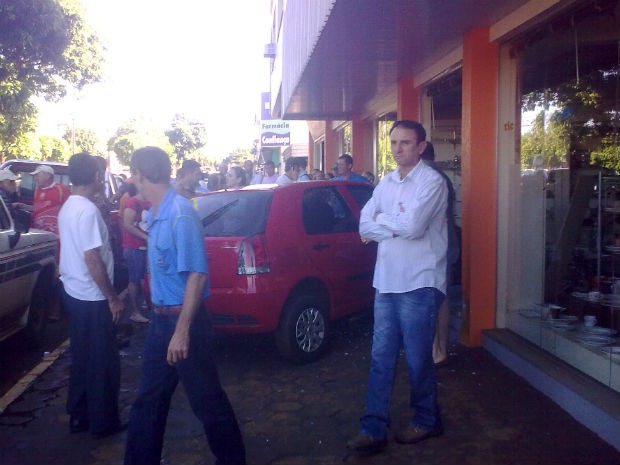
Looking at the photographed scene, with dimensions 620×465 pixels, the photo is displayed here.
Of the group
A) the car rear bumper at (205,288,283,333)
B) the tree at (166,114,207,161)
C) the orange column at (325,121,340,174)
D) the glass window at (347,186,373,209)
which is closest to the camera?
the car rear bumper at (205,288,283,333)

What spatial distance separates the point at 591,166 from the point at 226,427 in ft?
13.3

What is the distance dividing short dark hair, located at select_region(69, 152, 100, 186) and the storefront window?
3805 millimetres

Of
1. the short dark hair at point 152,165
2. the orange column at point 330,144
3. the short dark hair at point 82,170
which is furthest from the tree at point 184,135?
the short dark hair at point 152,165

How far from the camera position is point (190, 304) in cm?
354

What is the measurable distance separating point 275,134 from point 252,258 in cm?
1597

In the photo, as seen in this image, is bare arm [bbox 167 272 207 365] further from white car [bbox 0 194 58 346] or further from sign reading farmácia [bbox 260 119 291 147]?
sign reading farmácia [bbox 260 119 291 147]

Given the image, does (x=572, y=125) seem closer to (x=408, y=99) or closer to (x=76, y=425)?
(x=408, y=99)

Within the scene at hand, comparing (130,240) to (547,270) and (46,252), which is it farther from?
(547,270)

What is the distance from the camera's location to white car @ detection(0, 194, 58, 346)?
20.6 ft

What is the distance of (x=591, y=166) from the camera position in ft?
19.8

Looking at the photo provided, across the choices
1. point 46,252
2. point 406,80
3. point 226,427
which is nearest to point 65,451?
point 226,427

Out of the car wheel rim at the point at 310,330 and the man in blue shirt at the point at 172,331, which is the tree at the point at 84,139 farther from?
the man in blue shirt at the point at 172,331

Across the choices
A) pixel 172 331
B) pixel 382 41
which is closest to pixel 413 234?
pixel 172 331

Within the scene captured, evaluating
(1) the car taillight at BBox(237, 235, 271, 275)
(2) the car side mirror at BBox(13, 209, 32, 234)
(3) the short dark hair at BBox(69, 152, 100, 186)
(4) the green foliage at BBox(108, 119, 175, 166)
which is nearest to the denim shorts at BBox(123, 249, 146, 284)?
(2) the car side mirror at BBox(13, 209, 32, 234)
